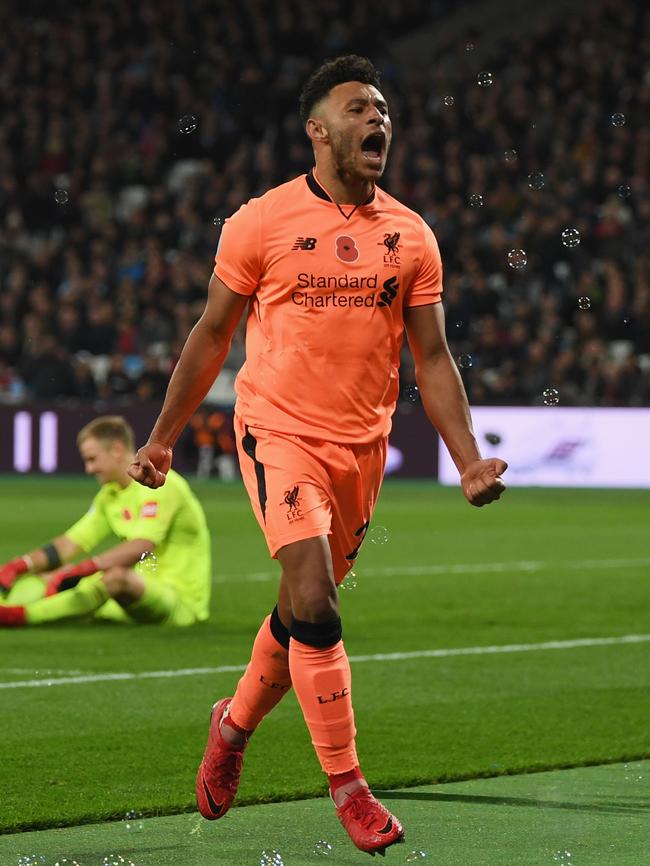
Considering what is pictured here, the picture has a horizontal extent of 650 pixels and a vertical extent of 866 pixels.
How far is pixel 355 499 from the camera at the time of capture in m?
5.41

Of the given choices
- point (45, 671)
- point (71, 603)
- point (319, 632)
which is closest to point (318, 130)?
point (319, 632)

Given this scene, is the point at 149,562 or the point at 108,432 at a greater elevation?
the point at 108,432

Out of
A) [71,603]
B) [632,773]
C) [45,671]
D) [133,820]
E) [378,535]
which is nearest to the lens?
[133,820]

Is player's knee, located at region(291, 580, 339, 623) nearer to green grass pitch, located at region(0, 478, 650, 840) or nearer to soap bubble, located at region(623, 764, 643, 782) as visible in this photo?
green grass pitch, located at region(0, 478, 650, 840)

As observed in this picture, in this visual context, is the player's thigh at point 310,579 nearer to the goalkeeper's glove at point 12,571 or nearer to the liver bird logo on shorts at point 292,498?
the liver bird logo on shorts at point 292,498

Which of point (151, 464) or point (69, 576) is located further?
point (69, 576)

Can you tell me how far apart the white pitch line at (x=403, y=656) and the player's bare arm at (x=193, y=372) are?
3.20 metres

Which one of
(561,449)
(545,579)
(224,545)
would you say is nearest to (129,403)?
(561,449)

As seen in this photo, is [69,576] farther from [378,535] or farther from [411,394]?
[411,394]

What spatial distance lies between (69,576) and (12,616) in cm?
59

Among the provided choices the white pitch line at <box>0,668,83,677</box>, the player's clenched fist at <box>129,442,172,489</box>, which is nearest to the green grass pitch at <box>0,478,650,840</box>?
the white pitch line at <box>0,668,83,677</box>

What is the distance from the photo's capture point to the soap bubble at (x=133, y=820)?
542cm

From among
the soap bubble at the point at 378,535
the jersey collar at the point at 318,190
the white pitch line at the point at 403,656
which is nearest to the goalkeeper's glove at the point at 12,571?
the white pitch line at the point at 403,656

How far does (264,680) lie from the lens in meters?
5.50
